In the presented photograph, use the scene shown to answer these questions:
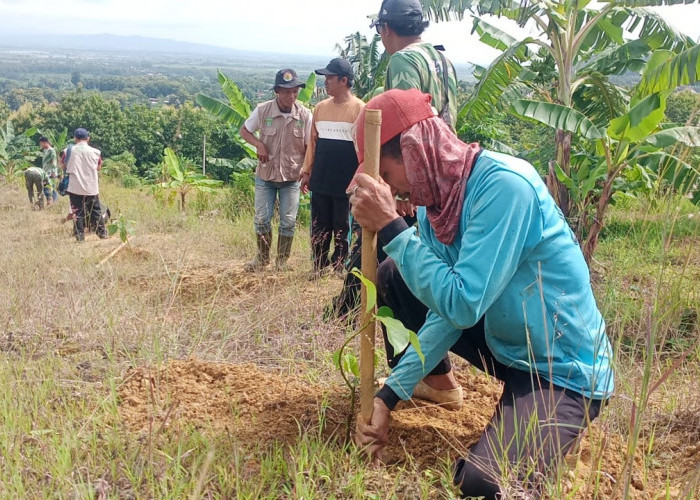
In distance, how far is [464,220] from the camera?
1.97 m

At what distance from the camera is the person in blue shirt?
5.98 feet

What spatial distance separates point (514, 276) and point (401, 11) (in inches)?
76.7

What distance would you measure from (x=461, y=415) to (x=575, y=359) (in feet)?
2.10

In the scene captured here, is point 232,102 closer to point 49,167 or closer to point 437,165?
point 49,167

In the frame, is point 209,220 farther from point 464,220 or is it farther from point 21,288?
point 464,220

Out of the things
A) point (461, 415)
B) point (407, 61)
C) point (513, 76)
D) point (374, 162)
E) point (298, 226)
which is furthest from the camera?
point (298, 226)

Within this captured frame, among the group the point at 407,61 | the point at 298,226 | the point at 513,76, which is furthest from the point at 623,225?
the point at 407,61

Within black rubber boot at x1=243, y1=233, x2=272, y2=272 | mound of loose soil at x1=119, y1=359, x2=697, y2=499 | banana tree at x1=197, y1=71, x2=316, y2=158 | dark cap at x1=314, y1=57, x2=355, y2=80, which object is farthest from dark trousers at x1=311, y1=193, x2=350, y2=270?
banana tree at x1=197, y1=71, x2=316, y2=158

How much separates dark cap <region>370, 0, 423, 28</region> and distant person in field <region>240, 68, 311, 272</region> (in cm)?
209

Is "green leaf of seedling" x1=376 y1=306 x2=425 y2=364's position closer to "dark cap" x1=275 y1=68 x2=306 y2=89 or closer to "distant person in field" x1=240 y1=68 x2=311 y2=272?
"distant person in field" x1=240 y1=68 x2=311 y2=272

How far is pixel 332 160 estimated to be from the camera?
482 cm

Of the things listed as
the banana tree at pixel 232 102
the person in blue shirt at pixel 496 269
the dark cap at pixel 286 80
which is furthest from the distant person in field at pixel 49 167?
the person in blue shirt at pixel 496 269

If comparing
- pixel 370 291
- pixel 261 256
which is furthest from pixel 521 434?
pixel 261 256

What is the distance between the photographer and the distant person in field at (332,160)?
4766mm
